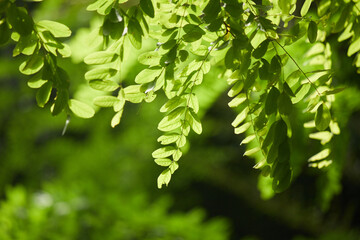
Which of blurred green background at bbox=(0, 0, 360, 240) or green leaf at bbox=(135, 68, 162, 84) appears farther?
blurred green background at bbox=(0, 0, 360, 240)

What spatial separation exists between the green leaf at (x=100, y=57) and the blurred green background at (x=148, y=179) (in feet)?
1.96

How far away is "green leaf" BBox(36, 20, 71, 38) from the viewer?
42cm

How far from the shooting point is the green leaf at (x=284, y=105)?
1.33ft

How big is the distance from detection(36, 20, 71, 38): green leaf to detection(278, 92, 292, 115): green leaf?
23 cm

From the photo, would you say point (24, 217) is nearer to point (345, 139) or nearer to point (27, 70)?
point (345, 139)

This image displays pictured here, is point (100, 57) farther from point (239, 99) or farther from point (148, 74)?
point (239, 99)

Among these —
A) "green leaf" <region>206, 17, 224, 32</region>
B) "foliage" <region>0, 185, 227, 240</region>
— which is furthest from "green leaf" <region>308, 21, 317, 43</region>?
"foliage" <region>0, 185, 227, 240</region>

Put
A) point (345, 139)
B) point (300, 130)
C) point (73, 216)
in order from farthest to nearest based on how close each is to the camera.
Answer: point (73, 216) < point (300, 130) < point (345, 139)

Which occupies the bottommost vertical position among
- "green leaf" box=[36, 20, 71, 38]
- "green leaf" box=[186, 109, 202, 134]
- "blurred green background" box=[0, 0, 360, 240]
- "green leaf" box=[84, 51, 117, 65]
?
"blurred green background" box=[0, 0, 360, 240]

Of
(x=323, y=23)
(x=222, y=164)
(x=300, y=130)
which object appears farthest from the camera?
(x=222, y=164)

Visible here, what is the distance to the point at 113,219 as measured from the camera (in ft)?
6.75

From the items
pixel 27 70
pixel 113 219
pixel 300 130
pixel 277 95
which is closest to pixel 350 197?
pixel 300 130

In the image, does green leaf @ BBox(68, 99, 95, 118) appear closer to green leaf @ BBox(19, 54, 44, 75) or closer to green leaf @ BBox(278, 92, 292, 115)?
green leaf @ BBox(19, 54, 44, 75)

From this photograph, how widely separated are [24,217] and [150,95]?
1788mm
